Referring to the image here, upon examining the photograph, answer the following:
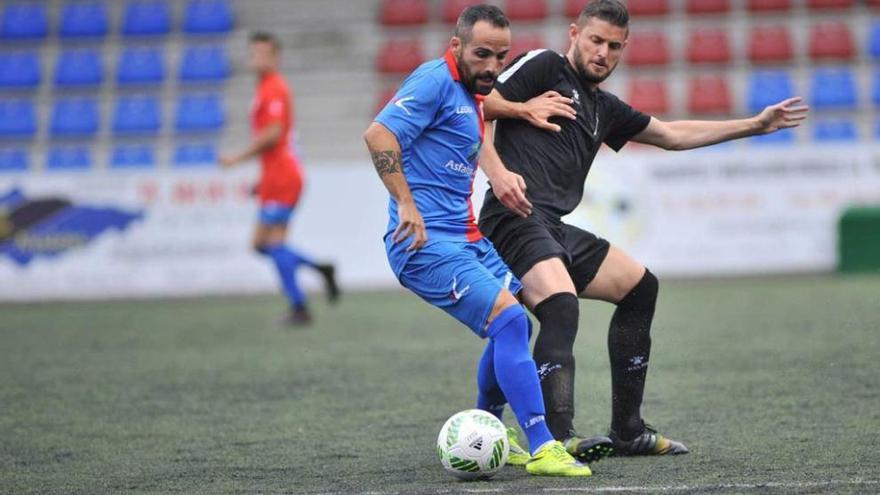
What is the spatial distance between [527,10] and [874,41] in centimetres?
506

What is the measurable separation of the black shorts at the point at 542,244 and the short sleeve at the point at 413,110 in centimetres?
65

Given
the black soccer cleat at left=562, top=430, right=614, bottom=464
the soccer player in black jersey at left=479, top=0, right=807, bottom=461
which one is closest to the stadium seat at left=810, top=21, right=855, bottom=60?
the soccer player in black jersey at left=479, top=0, right=807, bottom=461

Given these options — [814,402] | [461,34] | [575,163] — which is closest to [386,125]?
[461,34]

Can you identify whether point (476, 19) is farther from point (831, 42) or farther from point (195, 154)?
point (831, 42)

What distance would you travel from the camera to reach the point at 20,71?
71.5ft

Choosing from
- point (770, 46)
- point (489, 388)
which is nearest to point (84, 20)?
point (770, 46)

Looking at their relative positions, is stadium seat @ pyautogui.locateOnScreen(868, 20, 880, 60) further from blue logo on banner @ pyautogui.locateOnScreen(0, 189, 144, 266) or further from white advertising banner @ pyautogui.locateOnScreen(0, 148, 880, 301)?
blue logo on banner @ pyautogui.locateOnScreen(0, 189, 144, 266)

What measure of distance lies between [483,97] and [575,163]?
1.76ft

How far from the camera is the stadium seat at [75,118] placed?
21125 mm

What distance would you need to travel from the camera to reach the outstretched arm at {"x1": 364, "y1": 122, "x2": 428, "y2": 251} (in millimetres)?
5105

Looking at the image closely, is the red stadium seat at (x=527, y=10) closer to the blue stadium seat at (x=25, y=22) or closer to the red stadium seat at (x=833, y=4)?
the red stadium seat at (x=833, y=4)

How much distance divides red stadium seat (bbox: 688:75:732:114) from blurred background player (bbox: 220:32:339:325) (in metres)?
8.76

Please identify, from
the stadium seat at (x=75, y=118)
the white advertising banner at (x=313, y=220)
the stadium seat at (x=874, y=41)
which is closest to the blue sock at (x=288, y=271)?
the white advertising banner at (x=313, y=220)

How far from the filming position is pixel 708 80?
20234 millimetres
